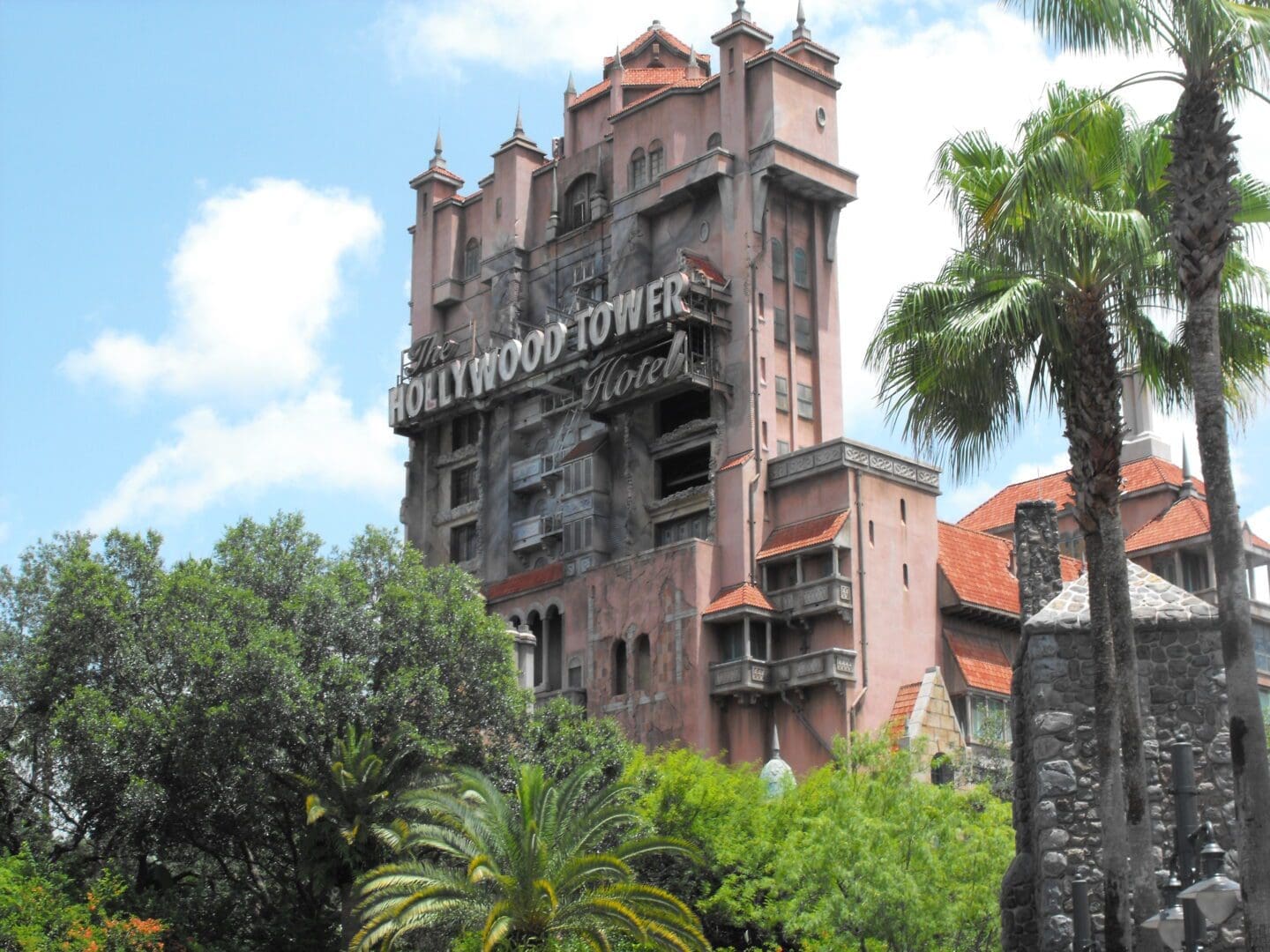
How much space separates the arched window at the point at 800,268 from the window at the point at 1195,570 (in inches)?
704

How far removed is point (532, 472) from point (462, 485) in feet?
18.0

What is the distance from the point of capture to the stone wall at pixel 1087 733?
68.7ft

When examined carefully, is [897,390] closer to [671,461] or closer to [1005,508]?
[671,461]

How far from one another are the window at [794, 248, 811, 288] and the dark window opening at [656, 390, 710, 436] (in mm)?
→ 5469

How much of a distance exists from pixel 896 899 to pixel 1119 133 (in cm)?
1702

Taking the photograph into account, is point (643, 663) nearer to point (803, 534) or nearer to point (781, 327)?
point (803, 534)

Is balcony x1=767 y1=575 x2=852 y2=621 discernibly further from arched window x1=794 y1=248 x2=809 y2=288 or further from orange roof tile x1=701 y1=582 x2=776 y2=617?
arched window x1=794 y1=248 x2=809 y2=288

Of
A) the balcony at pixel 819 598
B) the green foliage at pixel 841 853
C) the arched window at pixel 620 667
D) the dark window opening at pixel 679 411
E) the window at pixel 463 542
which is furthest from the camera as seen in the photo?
the window at pixel 463 542

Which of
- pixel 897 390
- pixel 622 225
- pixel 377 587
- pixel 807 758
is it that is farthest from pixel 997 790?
pixel 897 390

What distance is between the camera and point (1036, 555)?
79.0ft

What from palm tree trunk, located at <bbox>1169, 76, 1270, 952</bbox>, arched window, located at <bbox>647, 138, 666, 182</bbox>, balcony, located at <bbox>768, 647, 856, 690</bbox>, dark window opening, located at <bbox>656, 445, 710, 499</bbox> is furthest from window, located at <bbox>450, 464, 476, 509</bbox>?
palm tree trunk, located at <bbox>1169, 76, 1270, 952</bbox>

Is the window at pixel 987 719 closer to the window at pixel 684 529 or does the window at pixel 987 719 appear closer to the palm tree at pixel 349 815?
the window at pixel 684 529

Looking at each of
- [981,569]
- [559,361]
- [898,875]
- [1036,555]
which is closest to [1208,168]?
[1036,555]

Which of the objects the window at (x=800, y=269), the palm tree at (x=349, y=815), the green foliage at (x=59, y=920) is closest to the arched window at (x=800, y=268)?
the window at (x=800, y=269)
